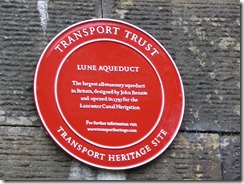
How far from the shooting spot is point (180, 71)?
17.8ft

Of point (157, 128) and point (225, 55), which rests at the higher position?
point (225, 55)

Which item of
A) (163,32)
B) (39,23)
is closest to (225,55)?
(163,32)

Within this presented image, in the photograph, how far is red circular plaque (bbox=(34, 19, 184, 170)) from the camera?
508cm

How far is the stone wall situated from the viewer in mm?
5062

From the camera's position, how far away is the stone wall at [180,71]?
5.06 metres

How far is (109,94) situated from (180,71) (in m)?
0.56

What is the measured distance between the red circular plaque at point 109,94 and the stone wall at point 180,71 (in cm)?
8

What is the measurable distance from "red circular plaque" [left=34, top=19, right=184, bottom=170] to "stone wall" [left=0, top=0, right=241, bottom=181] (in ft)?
0.26

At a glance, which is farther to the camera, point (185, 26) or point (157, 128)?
point (185, 26)

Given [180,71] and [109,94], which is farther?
[180,71]

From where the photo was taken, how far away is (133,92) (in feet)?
17.2

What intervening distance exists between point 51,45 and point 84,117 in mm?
556

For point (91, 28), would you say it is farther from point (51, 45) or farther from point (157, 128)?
point (157, 128)

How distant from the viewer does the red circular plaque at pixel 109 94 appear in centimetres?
508
